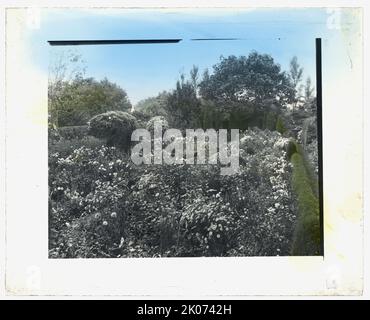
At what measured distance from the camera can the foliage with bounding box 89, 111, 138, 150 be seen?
6695 mm

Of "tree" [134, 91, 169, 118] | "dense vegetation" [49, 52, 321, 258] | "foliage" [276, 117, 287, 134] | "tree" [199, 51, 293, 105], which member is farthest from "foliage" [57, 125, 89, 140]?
"foliage" [276, 117, 287, 134]

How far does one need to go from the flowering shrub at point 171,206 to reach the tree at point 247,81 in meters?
0.33

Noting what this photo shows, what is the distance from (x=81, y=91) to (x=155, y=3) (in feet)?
3.24

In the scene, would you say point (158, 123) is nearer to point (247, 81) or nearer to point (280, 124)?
point (247, 81)

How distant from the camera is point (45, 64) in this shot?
662 cm

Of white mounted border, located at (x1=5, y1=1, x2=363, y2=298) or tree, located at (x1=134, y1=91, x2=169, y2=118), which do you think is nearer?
white mounted border, located at (x1=5, y1=1, x2=363, y2=298)

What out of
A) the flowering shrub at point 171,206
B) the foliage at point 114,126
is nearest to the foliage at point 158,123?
the foliage at point 114,126

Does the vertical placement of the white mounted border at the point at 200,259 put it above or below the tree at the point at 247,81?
below

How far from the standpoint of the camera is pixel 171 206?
667 centimetres

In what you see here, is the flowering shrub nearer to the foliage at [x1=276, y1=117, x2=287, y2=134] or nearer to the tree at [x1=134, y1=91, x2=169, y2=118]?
the foliage at [x1=276, y1=117, x2=287, y2=134]

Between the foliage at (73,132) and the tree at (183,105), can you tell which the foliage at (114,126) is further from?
the tree at (183,105)

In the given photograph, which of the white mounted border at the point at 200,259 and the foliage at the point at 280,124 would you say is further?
the foliage at the point at 280,124

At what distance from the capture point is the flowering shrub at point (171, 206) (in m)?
6.65

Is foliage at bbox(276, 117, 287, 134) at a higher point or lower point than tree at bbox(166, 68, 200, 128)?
lower
